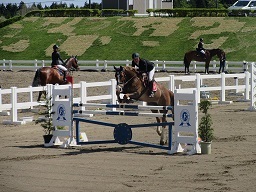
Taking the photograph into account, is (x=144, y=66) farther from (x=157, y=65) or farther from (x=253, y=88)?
(x=157, y=65)

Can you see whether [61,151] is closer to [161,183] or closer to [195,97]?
[195,97]

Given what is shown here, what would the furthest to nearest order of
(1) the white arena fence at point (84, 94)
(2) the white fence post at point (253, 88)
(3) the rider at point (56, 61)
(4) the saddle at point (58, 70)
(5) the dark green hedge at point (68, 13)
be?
(5) the dark green hedge at point (68, 13) → (3) the rider at point (56, 61) → (4) the saddle at point (58, 70) → (2) the white fence post at point (253, 88) → (1) the white arena fence at point (84, 94)

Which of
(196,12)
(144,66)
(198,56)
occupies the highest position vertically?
(196,12)

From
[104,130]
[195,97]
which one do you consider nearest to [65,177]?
[195,97]

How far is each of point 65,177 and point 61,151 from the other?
13.8 feet

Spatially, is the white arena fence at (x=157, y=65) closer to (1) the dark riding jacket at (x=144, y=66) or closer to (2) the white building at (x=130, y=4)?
(2) the white building at (x=130, y=4)

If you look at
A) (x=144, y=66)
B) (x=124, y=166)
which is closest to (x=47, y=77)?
(x=144, y=66)

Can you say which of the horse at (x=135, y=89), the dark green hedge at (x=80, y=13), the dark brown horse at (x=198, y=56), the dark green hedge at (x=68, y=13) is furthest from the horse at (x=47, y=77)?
the dark green hedge at (x=68, y=13)

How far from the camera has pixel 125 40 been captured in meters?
74.9

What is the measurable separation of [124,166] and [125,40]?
2267 inches

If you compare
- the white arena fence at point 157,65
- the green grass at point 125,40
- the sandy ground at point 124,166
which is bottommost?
the sandy ground at point 124,166

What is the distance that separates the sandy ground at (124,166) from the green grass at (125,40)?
43.2m

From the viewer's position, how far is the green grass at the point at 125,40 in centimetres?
6881

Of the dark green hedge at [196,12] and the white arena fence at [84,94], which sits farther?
the dark green hedge at [196,12]
